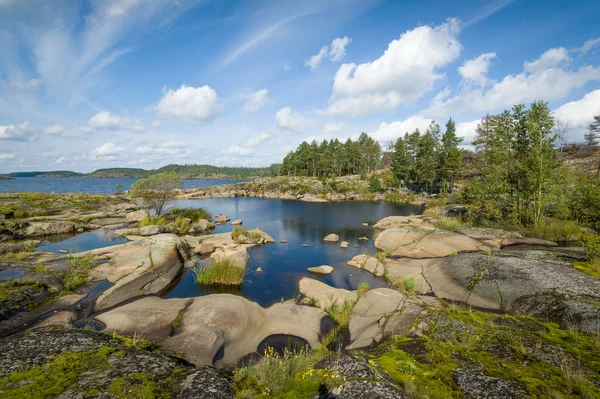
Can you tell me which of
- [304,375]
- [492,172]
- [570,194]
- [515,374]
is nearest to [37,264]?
[304,375]

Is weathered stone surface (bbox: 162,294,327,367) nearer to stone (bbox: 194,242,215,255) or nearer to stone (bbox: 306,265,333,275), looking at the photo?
stone (bbox: 306,265,333,275)

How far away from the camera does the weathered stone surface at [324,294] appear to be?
13.9 m

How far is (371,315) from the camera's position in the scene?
1202 centimetres

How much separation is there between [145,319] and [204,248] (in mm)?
12876

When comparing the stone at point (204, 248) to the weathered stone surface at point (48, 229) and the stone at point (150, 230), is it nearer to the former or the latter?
the stone at point (150, 230)

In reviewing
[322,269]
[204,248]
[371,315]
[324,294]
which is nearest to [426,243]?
[322,269]

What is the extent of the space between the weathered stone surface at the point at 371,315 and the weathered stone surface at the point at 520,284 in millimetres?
3633

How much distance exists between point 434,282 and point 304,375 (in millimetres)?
12495

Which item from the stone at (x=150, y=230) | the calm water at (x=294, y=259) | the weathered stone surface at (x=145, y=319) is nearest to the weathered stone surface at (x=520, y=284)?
the calm water at (x=294, y=259)

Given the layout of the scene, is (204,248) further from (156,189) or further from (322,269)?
(156,189)

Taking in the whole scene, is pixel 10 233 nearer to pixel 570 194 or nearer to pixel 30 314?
pixel 30 314

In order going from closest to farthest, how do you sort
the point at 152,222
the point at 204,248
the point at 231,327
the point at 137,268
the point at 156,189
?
the point at 231,327, the point at 137,268, the point at 204,248, the point at 152,222, the point at 156,189

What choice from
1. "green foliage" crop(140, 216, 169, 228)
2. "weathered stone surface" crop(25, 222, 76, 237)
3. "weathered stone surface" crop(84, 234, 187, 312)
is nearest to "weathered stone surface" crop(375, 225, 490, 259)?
"weathered stone surface" crop(84, 234, 187, 312)

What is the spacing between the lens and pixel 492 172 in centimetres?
2678
